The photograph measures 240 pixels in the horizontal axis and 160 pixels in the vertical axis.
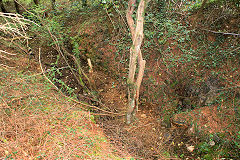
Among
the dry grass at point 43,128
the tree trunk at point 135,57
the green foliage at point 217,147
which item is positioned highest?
the tree trunk at point 135,57

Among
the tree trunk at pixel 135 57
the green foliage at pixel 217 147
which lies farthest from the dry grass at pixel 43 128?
the green foliage at pixel 217 147

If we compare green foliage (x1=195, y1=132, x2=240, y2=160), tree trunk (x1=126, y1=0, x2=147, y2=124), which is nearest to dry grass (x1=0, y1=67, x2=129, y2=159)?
tree trunk (x1=126, y1=0, x2=147, y2=124)

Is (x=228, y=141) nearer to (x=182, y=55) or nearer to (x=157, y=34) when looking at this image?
(x=182, y=55)

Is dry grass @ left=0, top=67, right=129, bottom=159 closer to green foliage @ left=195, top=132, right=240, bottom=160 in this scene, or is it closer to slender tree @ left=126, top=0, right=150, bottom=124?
slender tree @ left=126, top=0, right=150, bottom=124

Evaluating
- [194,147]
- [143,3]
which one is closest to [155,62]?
[143,3]

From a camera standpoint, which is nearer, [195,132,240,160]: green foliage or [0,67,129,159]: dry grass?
[0,67,129,159]: dry grass

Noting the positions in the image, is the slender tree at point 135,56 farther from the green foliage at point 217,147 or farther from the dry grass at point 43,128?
the green foliage at point 217,147

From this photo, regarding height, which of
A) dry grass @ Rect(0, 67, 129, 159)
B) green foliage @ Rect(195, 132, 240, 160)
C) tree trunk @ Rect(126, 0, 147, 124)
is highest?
tree trunk @ Rect(126, 0, 147, 124)

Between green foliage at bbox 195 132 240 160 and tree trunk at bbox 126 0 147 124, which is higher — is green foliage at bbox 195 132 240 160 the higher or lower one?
the lower one

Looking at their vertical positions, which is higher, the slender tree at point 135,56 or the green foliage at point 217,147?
the slender tree at point 135,56

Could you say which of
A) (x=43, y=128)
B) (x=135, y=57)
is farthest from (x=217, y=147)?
(x=43, y=128)

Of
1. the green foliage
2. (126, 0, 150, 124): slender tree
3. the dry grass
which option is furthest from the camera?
the green foliage

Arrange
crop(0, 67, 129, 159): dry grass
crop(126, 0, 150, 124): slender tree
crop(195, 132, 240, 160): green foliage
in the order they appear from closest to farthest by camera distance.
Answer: crop(0, 67, 129, 159): dry grass
crop(126, 0, 150, 124): slender tree
crop(195, 132, 240, 160): green foliage

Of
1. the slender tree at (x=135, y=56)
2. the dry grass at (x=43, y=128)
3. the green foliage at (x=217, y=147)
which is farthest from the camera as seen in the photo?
the green foliage at (x=217, y=147)
